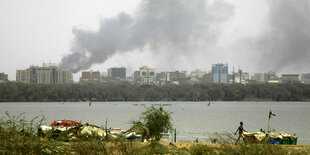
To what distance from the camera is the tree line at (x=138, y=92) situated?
174375 mm

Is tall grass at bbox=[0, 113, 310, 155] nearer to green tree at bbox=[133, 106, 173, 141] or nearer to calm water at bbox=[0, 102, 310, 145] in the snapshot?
calm water at bbox=[0, 102, 310, 145]

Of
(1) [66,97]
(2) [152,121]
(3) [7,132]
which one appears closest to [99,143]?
(3) [7,132]

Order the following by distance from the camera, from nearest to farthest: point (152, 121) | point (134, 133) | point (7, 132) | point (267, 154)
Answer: point (7, 132) → point (267, 154) → point (152, 121) → point (134, 133)

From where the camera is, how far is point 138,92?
185375 mm

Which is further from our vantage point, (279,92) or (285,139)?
(279,92)

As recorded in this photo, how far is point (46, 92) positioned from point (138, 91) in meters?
42.3

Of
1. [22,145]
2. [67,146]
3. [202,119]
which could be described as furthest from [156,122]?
[202,119]

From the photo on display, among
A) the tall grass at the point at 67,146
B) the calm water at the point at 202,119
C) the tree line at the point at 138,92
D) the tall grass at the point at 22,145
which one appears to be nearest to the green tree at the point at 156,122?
the calm water at the point at 202,119

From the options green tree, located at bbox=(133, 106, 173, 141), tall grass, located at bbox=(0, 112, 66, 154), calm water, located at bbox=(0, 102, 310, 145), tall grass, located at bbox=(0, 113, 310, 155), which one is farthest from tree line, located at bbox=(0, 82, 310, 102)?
tall grass, located at bbox=(0, 112, 66, 154)

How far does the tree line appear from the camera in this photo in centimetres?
17438

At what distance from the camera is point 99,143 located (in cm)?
869

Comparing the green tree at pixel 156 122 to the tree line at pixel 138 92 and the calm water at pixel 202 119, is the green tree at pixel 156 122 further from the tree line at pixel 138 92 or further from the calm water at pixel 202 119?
the tree line at pixel 138 92

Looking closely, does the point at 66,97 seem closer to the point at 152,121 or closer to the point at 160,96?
the point at 160,96

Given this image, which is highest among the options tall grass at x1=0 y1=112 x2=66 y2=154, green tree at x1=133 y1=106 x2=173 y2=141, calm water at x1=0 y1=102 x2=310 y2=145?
tall grass at x1=0 y1=112 x2=66 y2=154
